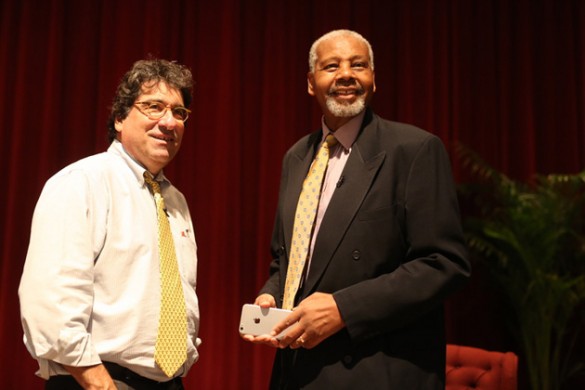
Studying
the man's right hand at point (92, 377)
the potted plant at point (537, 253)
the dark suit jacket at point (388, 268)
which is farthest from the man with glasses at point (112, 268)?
the potted plant at point (537, 253)

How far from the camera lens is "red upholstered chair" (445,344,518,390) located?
3135 mm

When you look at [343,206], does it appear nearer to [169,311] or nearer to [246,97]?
[169,311]

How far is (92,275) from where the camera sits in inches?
70.8

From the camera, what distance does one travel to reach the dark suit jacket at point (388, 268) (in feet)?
5.68

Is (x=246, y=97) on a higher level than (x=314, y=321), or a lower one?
higher

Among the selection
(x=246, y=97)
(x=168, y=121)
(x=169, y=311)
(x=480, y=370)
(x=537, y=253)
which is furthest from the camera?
(x=246, y=97)

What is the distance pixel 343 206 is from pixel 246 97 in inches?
105

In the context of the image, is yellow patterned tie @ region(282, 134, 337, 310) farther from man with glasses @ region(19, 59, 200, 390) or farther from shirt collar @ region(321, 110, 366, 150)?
man with glasses @ region(19, 59, 200, 390)

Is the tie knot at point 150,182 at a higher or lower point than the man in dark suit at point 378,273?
higher

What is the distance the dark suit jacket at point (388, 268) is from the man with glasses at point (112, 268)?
456 millimetres

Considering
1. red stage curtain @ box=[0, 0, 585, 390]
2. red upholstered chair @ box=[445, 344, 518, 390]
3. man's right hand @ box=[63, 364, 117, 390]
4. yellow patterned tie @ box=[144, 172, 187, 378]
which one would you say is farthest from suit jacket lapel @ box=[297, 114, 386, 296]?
red stage curtain @ box=[0, 0, 585, 390]

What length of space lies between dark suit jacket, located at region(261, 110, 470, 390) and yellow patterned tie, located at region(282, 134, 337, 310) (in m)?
0.05

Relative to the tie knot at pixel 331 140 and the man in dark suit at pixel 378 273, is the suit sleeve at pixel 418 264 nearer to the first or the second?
the man in dark suit at pixel 378 273

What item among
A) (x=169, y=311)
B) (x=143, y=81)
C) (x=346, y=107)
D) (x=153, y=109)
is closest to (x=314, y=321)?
(x=169, y=311)
